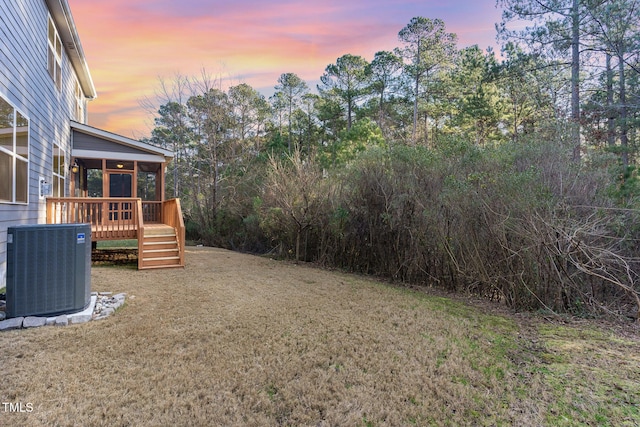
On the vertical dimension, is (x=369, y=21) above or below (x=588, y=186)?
above

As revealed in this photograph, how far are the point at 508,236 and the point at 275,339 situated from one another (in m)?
4.28

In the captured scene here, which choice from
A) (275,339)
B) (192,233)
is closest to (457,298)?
(275,339)

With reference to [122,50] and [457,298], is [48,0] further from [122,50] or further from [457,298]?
[457,298]

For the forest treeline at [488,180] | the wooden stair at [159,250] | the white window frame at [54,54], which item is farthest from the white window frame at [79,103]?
the forest treeline at [488,180]

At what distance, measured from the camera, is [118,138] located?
29.2 feet

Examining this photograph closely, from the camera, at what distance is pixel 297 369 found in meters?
2.70

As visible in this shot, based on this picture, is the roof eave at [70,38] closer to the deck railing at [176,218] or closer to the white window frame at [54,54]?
the white window frame at [54,54]

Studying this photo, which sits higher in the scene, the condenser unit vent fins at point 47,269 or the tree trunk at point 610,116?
the tree trunk at point 610,116

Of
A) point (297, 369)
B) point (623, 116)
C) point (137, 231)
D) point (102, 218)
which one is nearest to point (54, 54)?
point (102, 218)

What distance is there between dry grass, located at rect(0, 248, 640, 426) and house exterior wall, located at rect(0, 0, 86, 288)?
284 cm

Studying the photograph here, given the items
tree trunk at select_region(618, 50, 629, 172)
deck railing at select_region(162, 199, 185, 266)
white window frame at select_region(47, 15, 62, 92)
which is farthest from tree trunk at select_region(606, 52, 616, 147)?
white window frame at select_region(47, 15, 62, 92)

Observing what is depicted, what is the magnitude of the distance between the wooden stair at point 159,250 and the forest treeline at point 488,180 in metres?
3.50

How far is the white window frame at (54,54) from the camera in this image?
21.7ft

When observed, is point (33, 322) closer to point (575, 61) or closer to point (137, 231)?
point (137, 231)
